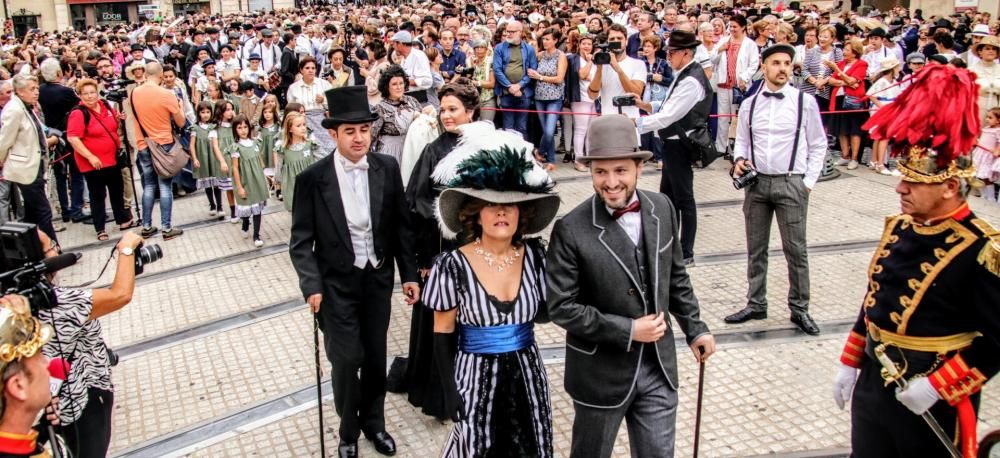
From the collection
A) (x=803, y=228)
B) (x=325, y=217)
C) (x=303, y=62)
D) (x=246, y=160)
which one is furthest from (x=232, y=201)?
(x=803, y=228)

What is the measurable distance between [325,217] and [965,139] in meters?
3.31

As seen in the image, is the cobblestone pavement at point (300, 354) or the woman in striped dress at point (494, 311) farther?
the cobblestone pavement at point (300, 354)

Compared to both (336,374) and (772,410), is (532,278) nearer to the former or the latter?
(336,374)

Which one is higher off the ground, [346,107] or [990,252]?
[346,107]

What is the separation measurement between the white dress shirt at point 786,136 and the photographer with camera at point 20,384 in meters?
5.10

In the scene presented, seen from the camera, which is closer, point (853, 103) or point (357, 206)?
point (357, 206)

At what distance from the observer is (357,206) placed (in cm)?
483

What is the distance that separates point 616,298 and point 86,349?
2554 mm

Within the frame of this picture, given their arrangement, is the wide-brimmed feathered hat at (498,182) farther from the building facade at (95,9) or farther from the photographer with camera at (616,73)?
the building facade at (95,9)

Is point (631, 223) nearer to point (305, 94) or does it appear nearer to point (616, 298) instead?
point (616, 298)

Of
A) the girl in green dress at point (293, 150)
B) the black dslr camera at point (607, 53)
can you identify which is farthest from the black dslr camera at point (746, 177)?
the girl in green dress at point (293, 150)

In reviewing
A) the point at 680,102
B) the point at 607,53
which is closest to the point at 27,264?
the point at 680,102

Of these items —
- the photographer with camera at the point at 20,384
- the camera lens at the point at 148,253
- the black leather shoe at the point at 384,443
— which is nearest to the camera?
the photographer with camera at the point at 20,384

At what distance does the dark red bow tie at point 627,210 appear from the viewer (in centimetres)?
371
